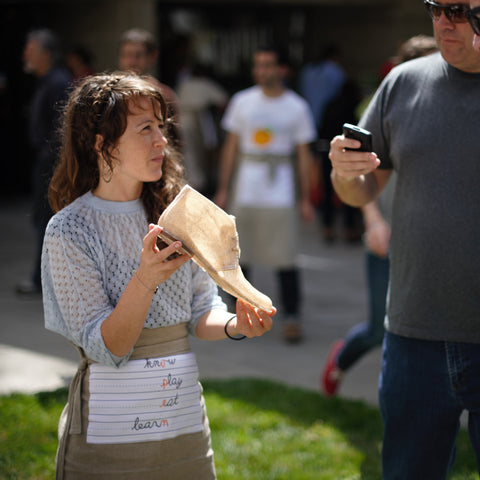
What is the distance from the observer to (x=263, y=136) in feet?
20.2

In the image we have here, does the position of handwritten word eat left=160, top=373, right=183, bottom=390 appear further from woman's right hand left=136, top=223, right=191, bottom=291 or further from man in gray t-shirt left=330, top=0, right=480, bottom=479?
man in gray t-shirt left=330, top=0, right=480, bottom=479

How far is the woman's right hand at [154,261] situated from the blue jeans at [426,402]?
2.95 feet

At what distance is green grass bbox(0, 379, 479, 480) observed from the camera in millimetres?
3896

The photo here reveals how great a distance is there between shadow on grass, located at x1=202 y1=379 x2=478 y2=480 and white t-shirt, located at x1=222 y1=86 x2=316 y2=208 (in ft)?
5.24

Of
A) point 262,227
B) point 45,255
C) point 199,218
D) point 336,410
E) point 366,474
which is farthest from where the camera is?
point 262,227

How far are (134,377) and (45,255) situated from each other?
1.42 ft

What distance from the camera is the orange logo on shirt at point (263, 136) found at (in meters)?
6.14

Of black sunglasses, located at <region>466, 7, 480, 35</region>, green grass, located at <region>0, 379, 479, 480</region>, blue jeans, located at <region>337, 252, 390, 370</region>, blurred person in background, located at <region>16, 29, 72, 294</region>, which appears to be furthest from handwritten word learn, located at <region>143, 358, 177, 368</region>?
blurred person in background, located at <region>16, 29, 72, 294</region>

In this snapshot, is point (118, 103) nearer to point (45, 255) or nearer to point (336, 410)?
point (45, 255)

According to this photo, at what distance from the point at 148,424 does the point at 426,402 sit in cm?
88

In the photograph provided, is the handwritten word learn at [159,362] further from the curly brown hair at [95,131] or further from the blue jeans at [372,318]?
the blue jeans at [372,318]

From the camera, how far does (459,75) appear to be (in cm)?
261

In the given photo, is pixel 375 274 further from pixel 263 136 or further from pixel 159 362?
pixel 159 362

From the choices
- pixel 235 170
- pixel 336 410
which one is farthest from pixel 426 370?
pixel 235 170
